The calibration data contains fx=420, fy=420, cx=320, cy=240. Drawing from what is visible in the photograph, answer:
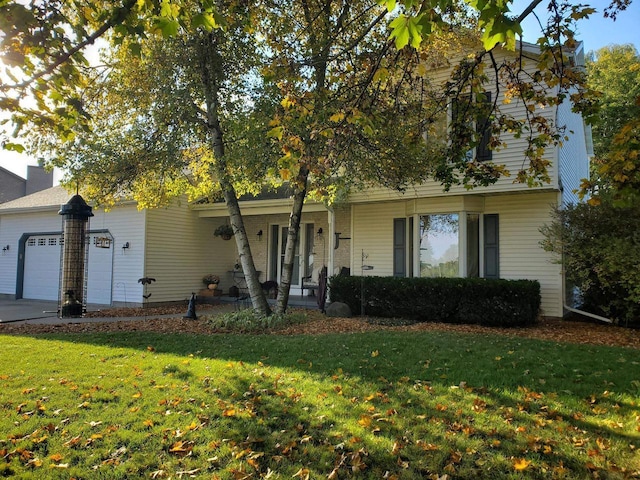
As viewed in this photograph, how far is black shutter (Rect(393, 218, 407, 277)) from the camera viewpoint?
42.1 feet

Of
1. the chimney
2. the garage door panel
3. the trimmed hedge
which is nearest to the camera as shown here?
the trimmed hedge

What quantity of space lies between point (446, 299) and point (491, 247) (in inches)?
93.5

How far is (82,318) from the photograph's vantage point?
11352 mm

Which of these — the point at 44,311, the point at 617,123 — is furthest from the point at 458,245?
the point at 617,123

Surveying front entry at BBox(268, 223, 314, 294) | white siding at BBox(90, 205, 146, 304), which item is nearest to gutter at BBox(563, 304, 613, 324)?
front entry at BBox(268, 223, 314, 294)

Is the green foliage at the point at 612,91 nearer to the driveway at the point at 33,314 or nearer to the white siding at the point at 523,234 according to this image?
the white siding at the point at 523,234

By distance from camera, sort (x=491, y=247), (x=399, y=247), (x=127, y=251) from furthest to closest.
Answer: (x=127, y=251)
(x=399, y=247)
(x=491, y=247)

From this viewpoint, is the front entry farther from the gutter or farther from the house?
the gutter

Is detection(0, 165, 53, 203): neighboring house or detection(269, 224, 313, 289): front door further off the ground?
detection(0, 165, 53, 203): neighboring house

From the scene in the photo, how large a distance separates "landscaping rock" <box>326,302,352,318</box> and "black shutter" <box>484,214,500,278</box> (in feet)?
13.0

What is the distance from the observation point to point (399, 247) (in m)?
12.9

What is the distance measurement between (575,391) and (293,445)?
130 inches

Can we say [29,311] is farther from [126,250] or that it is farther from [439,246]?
[439,246]

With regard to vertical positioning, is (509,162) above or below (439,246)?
above
